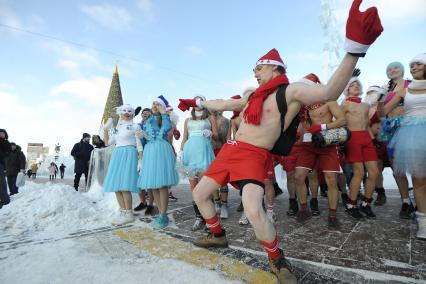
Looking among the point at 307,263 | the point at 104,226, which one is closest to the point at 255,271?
the point at 307,263

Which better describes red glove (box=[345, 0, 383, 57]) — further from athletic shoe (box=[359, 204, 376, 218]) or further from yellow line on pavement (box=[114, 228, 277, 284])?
athletic shoe (box=[359, 204, 376, 218])

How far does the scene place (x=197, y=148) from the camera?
4.44 meters

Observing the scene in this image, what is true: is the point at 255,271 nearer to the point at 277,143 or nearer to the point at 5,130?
the point at 277,143

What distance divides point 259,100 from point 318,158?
213 centimetres

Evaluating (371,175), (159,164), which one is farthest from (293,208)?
(159,164)

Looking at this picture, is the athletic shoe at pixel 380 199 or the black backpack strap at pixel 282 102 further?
the athletic shoe at pixel 380 199

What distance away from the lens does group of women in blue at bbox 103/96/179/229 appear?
426 cm

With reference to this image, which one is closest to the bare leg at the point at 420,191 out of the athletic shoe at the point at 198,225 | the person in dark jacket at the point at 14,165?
the athletic shoe at the point at 198,225

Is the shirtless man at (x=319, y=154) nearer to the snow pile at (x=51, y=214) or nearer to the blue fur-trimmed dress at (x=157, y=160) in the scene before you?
the blue fur-trimmed dress at (x=157, y=160)

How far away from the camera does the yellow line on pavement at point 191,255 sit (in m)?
2.34

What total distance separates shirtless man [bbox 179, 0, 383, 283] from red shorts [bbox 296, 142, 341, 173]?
5.27ft

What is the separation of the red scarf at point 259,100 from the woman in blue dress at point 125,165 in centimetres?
258

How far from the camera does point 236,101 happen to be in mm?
3049

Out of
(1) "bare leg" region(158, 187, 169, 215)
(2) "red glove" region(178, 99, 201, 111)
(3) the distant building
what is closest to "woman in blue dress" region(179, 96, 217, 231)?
(1) "bare leg" region(158, 187, 169, 215)
